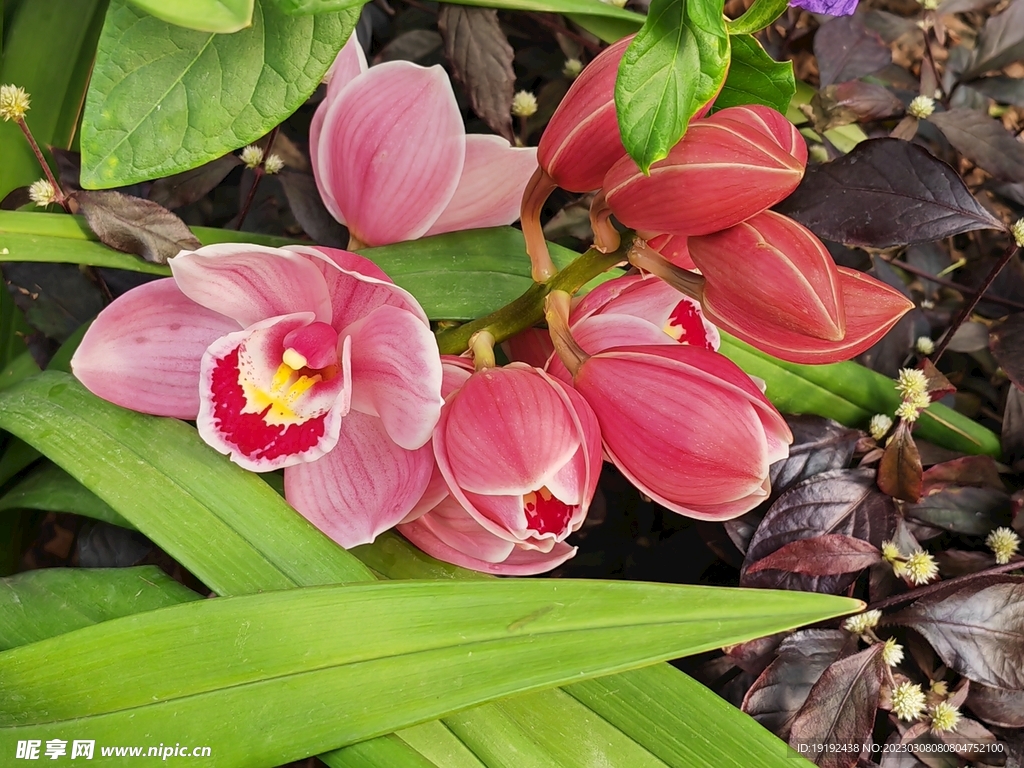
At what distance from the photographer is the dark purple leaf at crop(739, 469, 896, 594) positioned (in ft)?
2.03

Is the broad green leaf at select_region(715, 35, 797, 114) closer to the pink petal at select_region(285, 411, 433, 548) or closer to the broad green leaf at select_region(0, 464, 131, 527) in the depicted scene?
the pink petal at select_region(285, 411, 433, 548)

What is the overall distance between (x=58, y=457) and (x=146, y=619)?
0.13 m

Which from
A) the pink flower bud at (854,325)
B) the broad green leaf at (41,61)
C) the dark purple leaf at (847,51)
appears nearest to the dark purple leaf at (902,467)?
the pink flower bud at (854,325)

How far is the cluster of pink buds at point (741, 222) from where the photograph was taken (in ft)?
1.28

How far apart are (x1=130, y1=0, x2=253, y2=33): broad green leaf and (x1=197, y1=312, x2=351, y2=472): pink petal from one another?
0.18 m

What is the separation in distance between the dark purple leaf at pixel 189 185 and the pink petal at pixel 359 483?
0.31 metres

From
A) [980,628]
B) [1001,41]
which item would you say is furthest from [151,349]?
[1001,41]

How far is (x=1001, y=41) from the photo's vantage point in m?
0.75

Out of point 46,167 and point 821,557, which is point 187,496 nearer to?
point 46,167

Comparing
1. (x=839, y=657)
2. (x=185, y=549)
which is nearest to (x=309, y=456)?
(x=185, y=549)

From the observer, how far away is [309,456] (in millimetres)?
482

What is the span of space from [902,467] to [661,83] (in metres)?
0.43

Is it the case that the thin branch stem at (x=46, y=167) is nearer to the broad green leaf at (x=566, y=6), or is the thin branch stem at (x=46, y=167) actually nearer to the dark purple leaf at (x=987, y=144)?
the broad green leaf at (x=566, y=6)

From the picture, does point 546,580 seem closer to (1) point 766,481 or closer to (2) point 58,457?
(1) point 766,481
